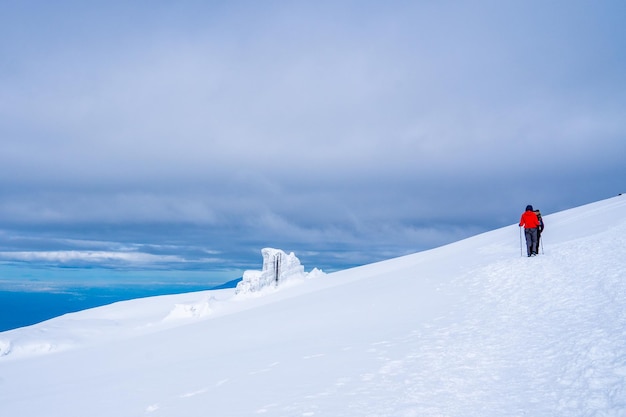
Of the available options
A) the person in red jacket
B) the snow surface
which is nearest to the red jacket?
the person in red jacket

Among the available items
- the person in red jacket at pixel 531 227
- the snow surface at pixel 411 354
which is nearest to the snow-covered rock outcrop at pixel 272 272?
the snow surface at pixel 411 354

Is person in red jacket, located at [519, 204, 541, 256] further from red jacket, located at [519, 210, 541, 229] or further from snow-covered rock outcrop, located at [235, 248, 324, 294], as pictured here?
snow-covered rock outcrop, located at [235, 248, 324, 294]

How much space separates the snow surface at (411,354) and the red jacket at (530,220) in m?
1.49

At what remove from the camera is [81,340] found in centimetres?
3672

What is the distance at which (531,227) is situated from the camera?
20391 mm

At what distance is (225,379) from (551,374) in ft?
28.5

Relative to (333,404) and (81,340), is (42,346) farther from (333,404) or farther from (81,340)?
(333,404)

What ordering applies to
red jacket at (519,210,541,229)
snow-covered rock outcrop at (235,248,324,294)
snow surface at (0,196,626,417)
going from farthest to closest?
snow-covered rock outcrop at (235,248,324,294) < red jacket at (519,210,541,229) < snow surface at (0,196,626,417)

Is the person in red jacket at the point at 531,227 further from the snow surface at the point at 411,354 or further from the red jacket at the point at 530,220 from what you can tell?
the snow surface at the point at 411,354

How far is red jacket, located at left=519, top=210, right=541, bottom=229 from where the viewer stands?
20.2 metres

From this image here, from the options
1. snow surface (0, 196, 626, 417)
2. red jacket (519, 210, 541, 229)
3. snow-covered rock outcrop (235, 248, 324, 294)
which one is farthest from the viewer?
snow-covered rock outcrop (235, 248, 324, 294)

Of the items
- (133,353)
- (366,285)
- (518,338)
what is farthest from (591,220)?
(133,353)

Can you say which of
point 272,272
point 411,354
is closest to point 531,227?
point 411,354

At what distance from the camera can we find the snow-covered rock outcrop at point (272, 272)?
43.7 m
